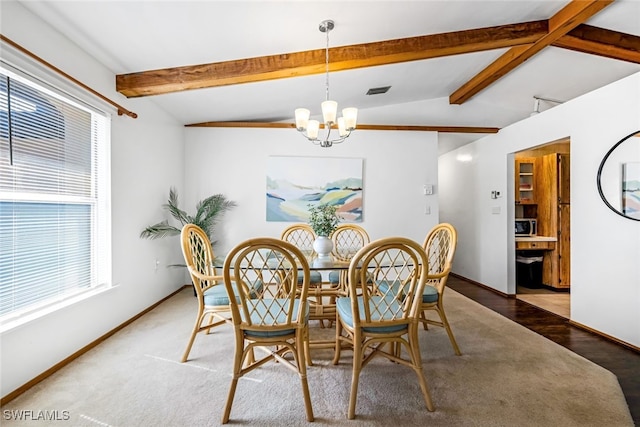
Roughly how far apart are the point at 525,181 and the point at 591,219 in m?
2.34

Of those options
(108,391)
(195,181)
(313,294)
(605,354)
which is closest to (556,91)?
(605,354)

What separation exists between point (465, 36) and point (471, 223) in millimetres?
3172

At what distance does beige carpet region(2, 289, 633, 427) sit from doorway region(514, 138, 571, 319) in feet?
7.80

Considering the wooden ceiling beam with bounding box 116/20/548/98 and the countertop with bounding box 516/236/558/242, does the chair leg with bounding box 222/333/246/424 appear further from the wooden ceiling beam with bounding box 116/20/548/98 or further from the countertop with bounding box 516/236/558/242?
the countertop with bounding box 516/236/558/242

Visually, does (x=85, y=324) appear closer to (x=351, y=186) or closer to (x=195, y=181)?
(x=195, y=181)

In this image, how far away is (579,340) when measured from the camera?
2842mm

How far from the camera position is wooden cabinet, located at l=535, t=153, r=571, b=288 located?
15.1 ft

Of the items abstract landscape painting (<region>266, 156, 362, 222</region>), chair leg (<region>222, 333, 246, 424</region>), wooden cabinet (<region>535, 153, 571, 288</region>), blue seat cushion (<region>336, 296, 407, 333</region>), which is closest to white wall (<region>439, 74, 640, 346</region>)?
wooden cabinet (<region>535, 153, 571, 288</region>)

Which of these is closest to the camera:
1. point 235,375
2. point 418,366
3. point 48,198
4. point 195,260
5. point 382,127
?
point 235,375

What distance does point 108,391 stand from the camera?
1.95 metres

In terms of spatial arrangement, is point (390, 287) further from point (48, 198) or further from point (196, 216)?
point (196, 216)

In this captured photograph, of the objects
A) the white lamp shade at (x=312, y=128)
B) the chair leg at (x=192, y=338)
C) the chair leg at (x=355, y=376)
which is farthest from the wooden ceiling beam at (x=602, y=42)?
the chair leg at (x=192, y=338)

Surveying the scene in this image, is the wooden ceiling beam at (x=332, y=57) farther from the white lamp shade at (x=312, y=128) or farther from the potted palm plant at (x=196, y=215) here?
the potted palm plant at (x=196, y=215)

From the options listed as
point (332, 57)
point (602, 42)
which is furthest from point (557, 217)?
point (332, 57)
